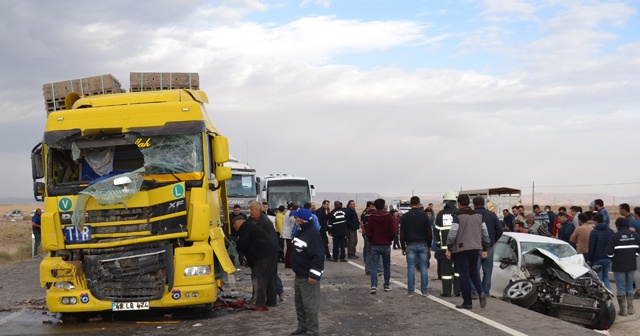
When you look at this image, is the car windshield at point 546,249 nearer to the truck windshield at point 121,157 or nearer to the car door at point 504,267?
the car door at point 504,267

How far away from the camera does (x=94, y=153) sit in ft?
37.4

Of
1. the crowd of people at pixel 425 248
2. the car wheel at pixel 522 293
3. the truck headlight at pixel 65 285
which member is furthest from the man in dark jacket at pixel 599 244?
the truck headlight at pixel 65 285

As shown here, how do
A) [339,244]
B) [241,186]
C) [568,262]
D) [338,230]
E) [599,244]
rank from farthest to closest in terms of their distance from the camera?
[241,186]
[339,244]
[338,230]
[599,244]
[568,262]

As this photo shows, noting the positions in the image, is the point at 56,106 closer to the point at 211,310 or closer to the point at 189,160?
the point at 189,160

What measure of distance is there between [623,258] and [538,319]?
4071 millimetres

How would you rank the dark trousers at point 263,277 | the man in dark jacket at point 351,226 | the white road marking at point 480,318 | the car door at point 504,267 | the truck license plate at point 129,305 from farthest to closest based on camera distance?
the man in dark jacket at point 351,226 < the car door at point 504,267 < the dark trousers at point 263,277 < the truck license plate at point 129,305 < the white road marking at point 480,318

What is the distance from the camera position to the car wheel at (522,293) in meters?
13.4

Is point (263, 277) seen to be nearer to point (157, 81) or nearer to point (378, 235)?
point (378, 235)

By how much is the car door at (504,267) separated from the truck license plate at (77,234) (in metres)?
8.08

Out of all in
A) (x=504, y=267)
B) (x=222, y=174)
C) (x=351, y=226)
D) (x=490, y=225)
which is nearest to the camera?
(x=222, y=174)

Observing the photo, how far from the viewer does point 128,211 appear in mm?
10711

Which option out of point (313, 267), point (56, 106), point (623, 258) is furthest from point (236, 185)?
point (313, 267)

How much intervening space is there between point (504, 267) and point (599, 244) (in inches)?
89.0

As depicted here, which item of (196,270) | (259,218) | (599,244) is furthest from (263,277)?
(599,244)
